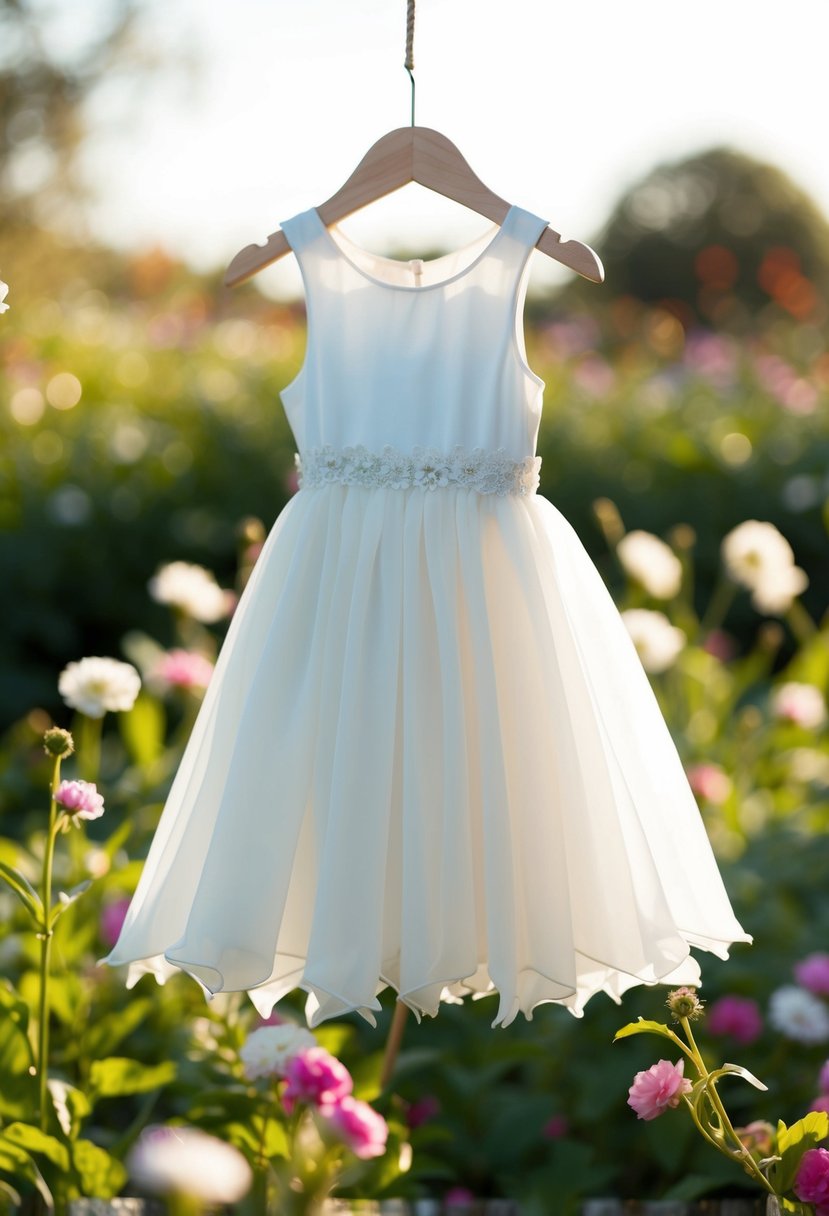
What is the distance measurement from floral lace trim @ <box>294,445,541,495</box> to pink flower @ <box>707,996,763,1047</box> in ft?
3.50

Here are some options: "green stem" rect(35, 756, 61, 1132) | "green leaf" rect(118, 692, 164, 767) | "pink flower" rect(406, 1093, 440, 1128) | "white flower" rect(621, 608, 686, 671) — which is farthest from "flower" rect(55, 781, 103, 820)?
"white flower" rect(621, 608, 686, 671)

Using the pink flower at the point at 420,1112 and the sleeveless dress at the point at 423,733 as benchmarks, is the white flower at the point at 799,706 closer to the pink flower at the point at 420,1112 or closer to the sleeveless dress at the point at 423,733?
the pink flower at the point at 420,1112

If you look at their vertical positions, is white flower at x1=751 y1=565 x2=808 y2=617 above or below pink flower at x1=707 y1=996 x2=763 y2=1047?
above

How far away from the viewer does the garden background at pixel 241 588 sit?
1.90 m

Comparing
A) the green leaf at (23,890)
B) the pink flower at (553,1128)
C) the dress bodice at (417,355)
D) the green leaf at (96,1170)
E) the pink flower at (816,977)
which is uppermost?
the dress bodice at (417,355)

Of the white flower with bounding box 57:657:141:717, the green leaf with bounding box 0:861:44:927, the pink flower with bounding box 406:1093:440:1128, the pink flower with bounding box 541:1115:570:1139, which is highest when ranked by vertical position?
the white flower with bounding box 57:657:141:717

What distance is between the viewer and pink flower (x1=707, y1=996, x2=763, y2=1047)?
2.07 metres

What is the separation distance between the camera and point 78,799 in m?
1.44

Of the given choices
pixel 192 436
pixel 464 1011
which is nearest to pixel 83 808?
pixel 464 1011

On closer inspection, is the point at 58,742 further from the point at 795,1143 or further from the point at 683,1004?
the point at 795,1143

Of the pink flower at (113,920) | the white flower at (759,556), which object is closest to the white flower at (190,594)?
the pink flower at (113,920)

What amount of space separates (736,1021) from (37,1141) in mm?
1139

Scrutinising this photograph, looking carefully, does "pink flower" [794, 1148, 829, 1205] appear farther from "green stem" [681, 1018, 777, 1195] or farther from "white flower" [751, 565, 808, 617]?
"white flower" [751, 565, 808, 617]

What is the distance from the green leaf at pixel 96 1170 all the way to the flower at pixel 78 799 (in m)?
0.43
